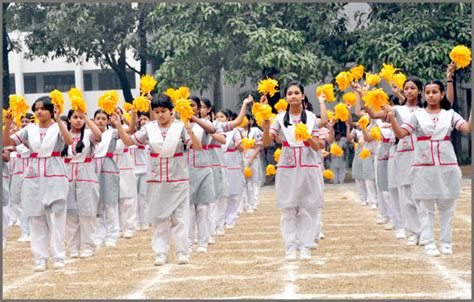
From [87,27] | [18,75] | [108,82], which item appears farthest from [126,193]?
[108,82]

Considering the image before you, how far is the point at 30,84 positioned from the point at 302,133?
4136 centimetres

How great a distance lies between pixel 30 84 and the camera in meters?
50.3

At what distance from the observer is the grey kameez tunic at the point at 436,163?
10.9m

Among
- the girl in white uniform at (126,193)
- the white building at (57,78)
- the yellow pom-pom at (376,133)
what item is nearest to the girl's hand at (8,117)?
the girl in white uniform at (126,193)

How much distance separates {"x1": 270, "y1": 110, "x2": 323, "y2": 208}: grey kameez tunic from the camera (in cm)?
1095

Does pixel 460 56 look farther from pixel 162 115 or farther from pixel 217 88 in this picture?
pixel 217 88

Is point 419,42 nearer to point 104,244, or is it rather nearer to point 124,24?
point 124,24

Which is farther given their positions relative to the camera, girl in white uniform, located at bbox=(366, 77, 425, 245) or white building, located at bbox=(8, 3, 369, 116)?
white building, located at bbox=(8, 3, 369, 116)

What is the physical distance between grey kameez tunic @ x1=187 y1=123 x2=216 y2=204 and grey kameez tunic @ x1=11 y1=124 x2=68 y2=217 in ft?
5.77

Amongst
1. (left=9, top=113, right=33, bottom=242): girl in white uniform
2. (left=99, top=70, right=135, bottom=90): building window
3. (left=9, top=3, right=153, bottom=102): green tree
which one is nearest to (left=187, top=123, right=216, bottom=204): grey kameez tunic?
(left=9, top=113, right=33, bottom=242): girl in white uniform

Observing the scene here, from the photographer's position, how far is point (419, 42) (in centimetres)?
2952

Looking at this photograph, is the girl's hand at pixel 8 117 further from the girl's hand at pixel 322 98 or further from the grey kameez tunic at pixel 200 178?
the girl's hand at pixel 322 98

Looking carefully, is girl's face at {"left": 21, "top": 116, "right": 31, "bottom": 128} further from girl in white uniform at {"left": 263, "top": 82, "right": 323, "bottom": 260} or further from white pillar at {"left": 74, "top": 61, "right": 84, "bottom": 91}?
white pillar at {"left": 74, "top": 61, "right": 84, "bottom": 91}

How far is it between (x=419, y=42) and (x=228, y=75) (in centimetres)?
558
